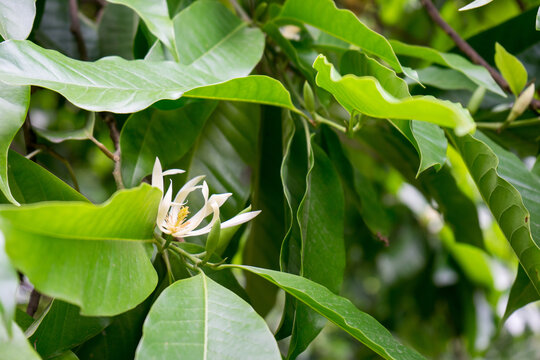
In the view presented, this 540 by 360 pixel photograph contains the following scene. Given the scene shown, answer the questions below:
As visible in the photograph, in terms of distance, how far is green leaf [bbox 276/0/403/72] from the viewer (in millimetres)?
494

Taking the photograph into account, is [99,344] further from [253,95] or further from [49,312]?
[253,95]

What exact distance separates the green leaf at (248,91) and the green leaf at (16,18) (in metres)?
0.15

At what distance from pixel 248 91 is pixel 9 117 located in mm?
205

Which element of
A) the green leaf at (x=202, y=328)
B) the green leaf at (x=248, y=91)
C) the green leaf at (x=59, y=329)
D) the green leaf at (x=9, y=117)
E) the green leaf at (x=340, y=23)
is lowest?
the green leaf at (x=59, y=329)

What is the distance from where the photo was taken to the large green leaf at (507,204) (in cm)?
45

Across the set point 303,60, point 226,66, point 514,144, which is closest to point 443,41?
point 514,144

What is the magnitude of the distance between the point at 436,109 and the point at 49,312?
33 centimetres

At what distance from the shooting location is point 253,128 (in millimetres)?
649

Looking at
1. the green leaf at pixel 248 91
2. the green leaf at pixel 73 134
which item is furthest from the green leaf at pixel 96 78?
the green leaf at pixel 73 134

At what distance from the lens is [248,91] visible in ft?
1.51

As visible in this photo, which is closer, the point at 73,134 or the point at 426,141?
the point at 426,141

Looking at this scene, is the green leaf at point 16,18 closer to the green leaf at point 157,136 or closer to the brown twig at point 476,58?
the green leaf at point 157,136

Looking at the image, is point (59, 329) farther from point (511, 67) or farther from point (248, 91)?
point (511, 67)

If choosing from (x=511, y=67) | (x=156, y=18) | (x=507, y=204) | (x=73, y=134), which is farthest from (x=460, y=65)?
(x=73, y=134)
